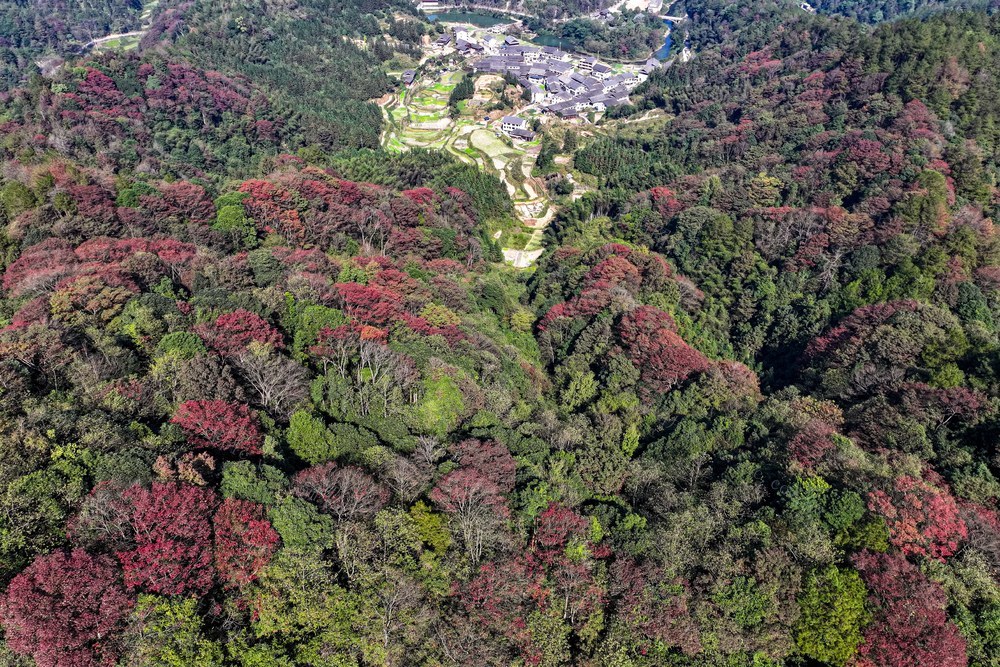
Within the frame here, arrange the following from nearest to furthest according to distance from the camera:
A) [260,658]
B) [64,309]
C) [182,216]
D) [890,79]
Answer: [260,658] < [64,309] < [182,216] < [890,79]

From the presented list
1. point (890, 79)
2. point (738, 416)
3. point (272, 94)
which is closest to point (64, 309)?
point (738, 416)

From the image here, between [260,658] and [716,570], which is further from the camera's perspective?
[716,570]

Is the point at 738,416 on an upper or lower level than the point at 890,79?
lower

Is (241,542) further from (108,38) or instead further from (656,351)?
(108,38)

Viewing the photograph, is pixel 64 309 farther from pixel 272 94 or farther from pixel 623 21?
pixel 623 21

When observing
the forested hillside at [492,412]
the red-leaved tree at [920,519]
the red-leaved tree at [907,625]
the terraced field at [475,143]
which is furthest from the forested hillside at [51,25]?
the red-leaved tree at [907,625]

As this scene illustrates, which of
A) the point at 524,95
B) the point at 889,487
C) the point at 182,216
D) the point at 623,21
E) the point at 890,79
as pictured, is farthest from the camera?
the point at 623,21

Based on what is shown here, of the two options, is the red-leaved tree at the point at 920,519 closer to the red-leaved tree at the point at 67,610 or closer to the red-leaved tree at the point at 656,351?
the red-leaved tree at the point at 656,351
